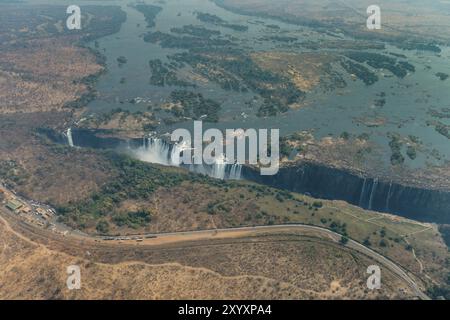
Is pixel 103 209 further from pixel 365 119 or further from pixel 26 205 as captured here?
pixel 365 119

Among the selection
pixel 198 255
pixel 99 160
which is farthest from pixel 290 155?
pixel 99 160

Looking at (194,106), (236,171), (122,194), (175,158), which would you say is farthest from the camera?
(194,106)

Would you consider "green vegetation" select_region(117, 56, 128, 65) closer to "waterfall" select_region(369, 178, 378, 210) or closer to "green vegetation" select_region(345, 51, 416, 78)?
"green vegetation" select_region(345, 51, 416, 78)

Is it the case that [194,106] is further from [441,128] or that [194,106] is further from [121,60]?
[441,128]

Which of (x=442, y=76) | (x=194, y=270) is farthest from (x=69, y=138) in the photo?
(x=442, y=76)

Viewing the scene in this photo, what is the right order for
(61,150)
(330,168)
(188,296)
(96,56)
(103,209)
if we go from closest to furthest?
(188,296)
(103,209)
(330,168)
(61,150)
(96,56)

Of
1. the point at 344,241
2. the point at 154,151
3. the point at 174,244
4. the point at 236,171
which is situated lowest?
the point at 174,244

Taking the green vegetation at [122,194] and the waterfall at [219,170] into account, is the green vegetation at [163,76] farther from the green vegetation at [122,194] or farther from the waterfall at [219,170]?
the waterfall at [219,170]
